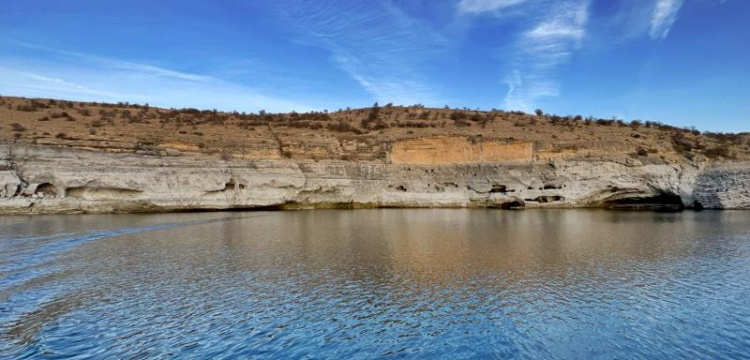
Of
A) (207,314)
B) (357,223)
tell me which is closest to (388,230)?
(357,223)

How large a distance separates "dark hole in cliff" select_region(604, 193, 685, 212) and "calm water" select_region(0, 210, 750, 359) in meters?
21.9

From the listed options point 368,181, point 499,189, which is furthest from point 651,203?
point 368,181

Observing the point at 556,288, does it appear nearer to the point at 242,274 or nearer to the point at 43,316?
the point at 242,274

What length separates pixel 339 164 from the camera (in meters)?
41.0

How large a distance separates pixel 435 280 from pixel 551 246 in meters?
7.45

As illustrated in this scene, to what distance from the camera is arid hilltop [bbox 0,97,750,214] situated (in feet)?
106

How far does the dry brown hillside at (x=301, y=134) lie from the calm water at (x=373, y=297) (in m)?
18.0

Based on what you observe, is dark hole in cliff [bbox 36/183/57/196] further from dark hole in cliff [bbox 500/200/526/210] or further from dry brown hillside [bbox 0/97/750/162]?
dark hole in cliff [bbox 500/200/526/210]

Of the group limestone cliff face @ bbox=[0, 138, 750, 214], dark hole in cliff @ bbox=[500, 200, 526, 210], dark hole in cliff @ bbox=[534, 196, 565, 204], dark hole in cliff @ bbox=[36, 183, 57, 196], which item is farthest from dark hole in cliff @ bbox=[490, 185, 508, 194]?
dark hole in cliff @ bbox=[36, 183, 57, 196]

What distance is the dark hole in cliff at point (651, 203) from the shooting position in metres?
39.7

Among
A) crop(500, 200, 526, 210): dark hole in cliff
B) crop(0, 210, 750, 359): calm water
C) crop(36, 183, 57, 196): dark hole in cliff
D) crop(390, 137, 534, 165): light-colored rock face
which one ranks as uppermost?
crop(390, 137, 534, 165): light-colored rock face

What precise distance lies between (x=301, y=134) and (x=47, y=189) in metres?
19.7

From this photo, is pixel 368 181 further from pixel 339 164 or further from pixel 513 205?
pixel 513 205

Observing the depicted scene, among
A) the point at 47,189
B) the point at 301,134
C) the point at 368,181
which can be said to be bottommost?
the point at 47,189
